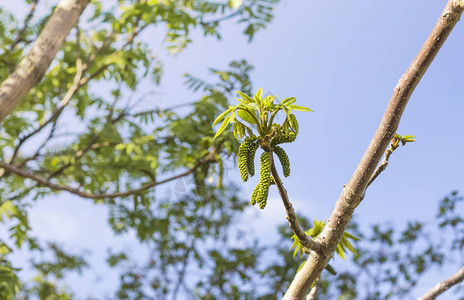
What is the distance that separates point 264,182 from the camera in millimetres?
1298

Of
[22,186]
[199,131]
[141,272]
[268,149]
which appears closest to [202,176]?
[199,131]

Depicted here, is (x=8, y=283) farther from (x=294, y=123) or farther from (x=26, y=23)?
(x=26, y=23)

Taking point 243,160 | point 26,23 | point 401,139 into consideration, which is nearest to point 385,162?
point 401,139

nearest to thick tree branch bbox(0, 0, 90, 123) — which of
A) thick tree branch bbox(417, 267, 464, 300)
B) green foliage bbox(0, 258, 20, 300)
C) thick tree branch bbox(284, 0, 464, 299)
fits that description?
green foliage bbox(0, 258, 20, 300)

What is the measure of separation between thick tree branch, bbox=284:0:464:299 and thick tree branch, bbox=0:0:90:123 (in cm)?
317

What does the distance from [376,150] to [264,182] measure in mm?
350

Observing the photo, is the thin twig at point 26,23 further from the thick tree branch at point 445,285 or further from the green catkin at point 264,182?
the thick tree branch at point 445,285

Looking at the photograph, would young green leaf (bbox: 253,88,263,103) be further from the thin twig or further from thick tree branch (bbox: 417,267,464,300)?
the thin twig

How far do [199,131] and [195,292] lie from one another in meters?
4.21

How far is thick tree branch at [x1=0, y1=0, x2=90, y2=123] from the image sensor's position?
3.67 m

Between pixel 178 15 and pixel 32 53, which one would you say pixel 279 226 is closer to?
pixel 178 15

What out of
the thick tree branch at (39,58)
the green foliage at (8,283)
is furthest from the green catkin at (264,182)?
the thick tree branch at (39,58)

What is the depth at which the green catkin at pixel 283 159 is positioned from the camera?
139 cm

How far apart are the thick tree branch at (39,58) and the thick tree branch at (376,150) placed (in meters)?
3.17
